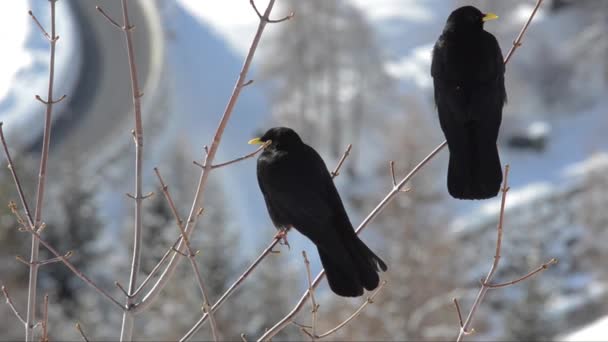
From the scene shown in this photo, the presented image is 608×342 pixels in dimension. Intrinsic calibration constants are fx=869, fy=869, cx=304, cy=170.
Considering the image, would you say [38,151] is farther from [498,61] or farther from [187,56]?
[498,61]

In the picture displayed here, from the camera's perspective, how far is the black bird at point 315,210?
2.93 metres

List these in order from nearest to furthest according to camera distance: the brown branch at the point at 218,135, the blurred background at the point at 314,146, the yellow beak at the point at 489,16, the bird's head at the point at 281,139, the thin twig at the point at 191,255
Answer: the brown branch at the point at 218,135 < the thin twig at the point at 191,255 < the yellow beak at the point at 489,16 < the bird's head at the point at 281,139 < the blurred background at the point at 314,146

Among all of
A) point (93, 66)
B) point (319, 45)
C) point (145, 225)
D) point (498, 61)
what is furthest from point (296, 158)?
point (319, 45)

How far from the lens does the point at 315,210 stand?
315 centimetres

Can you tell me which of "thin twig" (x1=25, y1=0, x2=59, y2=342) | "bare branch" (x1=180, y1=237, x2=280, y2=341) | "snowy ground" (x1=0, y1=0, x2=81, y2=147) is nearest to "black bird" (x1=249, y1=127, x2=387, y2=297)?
"bare branch" (x1=180, y1=237, x2=280, y2=341)

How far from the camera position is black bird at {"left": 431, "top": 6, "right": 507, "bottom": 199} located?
3.17 metres

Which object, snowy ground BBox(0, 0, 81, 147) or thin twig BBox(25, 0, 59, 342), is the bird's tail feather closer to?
thin twig BBox(25, 0, 59, 342)

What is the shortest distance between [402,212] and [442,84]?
48.8 ft

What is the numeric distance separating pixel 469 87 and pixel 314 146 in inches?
970

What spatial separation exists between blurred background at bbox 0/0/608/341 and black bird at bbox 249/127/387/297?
3913 millimetres

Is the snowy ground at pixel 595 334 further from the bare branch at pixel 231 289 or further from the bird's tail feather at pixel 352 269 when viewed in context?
the bare branch at pixel 231 289

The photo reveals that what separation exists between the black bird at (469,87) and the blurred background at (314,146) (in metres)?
3.70

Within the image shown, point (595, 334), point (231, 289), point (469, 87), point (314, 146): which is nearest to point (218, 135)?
point (231, 289)

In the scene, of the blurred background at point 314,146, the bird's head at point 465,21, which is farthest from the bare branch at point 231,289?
the blurred background at point 314,146
